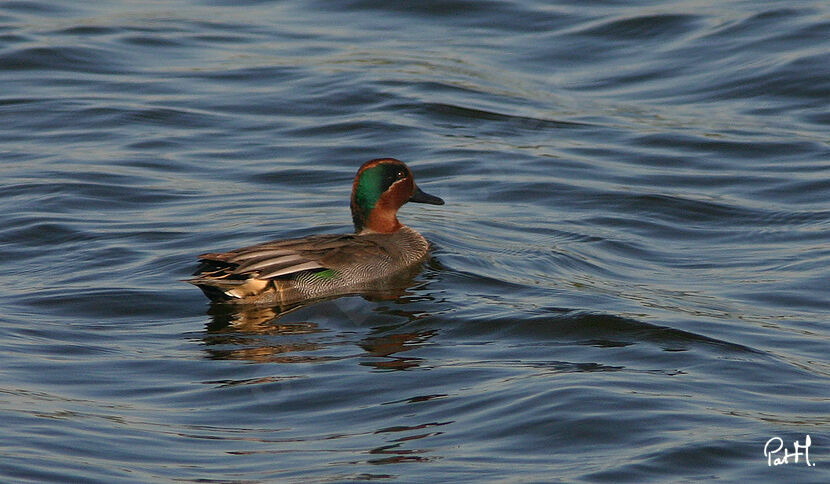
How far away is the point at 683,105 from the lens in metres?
14.7

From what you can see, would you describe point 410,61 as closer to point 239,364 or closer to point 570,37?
point 570,37

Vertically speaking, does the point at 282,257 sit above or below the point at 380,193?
below

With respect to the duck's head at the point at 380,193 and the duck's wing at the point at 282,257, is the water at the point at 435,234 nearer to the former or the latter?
the duck's wing at the point at 282,257

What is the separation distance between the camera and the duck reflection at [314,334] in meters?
7.79

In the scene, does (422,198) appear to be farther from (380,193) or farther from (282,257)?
(282,257)

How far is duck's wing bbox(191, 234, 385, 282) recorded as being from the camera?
28.7ft

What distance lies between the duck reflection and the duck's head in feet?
3.54

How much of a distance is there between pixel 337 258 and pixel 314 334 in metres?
1.11

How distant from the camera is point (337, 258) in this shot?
9312 millimetres
